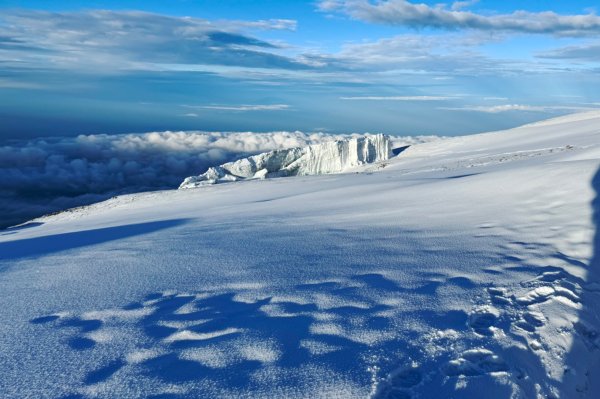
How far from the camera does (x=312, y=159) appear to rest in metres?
39.2

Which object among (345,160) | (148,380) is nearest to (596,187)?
(148,380)

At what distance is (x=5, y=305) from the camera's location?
4.54m

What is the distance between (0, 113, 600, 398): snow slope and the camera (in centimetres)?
313

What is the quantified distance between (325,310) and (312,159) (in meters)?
35.4

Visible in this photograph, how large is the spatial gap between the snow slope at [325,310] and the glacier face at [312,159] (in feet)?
90.9

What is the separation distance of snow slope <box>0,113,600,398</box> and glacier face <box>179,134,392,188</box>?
27.7 meters

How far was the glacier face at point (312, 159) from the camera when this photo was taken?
35.3m

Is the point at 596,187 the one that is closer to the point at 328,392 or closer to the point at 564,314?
the point at 564,314

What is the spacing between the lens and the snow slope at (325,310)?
3.13 metres

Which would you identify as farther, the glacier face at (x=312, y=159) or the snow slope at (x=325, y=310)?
the glacier face at (x=312, y=159)

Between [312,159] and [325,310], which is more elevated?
[312,159]

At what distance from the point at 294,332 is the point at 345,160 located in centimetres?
3416

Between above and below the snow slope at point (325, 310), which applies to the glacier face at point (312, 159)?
above

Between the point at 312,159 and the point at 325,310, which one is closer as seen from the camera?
the point at 325,310
